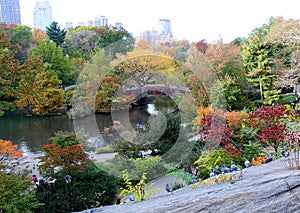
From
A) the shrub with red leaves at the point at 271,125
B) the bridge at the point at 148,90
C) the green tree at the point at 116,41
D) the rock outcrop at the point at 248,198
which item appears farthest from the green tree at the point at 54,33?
the rock outcrop at the point at 248,198

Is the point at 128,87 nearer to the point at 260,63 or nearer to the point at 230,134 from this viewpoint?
the point at 260,63

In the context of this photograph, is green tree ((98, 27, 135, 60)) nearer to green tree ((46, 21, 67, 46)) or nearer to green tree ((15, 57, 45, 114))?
green tree ((46, 21, 67, 46))

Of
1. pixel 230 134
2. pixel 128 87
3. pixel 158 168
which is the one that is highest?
pixel 128 87

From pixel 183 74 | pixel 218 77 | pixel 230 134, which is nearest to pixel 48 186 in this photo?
pixel 230 134

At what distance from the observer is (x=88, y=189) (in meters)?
4.82

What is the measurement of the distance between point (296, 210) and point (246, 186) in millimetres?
301

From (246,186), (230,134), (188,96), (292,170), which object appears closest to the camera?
(246,186)

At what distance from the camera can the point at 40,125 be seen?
11953 millimetres

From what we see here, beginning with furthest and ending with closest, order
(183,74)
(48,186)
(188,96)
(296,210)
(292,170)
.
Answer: (183,74) < (188,96) < (48,186) < (292,170) < (296,210)

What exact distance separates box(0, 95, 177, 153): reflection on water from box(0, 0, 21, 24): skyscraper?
469 inches

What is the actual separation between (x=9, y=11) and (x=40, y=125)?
14.7 metres

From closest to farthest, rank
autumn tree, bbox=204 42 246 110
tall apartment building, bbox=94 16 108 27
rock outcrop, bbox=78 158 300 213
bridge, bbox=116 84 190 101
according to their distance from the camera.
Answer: rock outcrop, bbox=78 158 300 213 < autumn tree, bbox=204 42 246 110 < bridge, bbox=116 84 190 101 < tall apartment building, bbox=94 16 108 27

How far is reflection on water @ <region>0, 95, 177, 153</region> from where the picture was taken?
383 inches

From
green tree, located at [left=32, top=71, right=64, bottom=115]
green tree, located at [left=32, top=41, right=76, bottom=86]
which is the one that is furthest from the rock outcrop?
green tree, located at [left=32, top=41, right=76, bottom=86]
